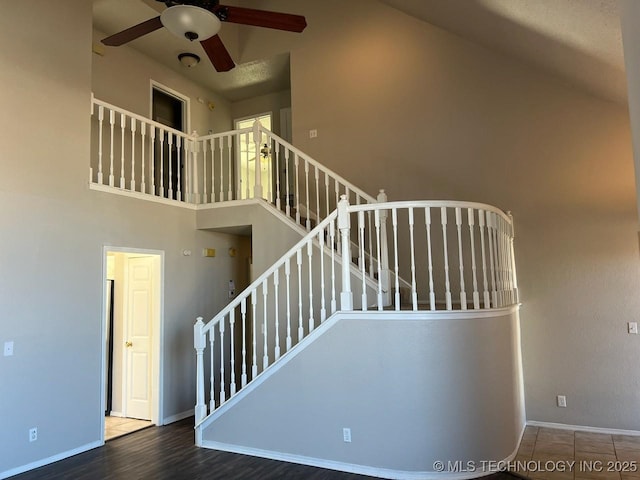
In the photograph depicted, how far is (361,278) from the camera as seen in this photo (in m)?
4.57

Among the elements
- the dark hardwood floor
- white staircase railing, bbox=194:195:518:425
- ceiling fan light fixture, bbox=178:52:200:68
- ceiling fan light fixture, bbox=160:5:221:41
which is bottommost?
the dark hardwood floor

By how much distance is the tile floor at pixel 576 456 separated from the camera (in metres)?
3.58

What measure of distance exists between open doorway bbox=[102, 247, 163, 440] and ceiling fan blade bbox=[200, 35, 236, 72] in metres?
2.27

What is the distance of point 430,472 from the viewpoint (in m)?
3.50

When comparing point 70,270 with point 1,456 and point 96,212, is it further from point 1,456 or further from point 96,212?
point 1,456

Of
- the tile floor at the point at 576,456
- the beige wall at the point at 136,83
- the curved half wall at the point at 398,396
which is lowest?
the tile floor at the point at 576,456

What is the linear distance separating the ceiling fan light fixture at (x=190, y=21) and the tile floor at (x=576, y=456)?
426cm

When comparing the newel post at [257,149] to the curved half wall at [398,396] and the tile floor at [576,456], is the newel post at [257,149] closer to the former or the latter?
the curved half wall at [398,396]

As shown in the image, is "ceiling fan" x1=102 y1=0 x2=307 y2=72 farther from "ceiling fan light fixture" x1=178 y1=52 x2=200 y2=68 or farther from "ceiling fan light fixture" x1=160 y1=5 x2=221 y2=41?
"ceiling fan light fixture" x1=178 y1=52 x2=200 y2=68

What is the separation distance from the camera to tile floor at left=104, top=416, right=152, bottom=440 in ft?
16.0

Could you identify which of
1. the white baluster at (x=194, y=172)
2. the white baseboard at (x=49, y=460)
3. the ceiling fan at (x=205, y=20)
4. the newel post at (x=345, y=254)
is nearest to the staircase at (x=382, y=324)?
the newel post at (x=345, y=254)

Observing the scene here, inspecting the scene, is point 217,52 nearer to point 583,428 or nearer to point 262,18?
point 262,18

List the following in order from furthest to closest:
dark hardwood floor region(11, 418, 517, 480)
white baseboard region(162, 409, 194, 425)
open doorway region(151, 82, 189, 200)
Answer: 1. open doorway region(151, 82, 189, 200)
2. white baseboard region(162, 409, 194, 425)
3. dark hardwood floor region(11, 418, 517, 480)

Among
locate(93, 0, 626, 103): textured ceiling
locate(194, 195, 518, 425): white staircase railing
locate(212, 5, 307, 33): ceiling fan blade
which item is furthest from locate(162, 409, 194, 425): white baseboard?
locate(93, 0, 626, 103): textured ceiling
